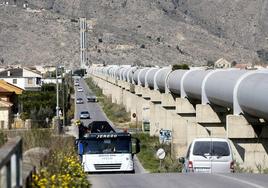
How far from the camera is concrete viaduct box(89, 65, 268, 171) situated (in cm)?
2698

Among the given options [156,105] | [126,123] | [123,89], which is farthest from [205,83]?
[123,89]

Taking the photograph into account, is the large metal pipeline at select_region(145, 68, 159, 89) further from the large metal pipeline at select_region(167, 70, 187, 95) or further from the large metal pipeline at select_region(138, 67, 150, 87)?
the large metal pipeline at select_region(167, 70, 187, 95)

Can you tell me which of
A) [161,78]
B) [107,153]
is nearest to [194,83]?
[107,153]

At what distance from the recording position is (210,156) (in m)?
25.2

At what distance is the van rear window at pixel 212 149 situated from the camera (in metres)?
25.0

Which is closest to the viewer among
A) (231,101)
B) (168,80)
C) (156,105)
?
(231,101)

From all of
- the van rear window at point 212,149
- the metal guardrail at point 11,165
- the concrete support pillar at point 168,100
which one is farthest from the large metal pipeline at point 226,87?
the metal guardrail at point 11,165

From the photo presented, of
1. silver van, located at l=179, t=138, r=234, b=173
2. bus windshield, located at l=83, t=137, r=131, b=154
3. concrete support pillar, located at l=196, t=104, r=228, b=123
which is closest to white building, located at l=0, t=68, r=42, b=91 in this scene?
concrete support pillar, located at l=196, t=104, r=228, b=123

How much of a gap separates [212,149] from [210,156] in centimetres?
27

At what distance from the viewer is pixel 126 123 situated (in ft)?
255

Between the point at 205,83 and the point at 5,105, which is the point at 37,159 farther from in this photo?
the point at 5,105

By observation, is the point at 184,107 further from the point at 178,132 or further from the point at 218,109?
the point at 218,109

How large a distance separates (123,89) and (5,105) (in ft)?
59.7

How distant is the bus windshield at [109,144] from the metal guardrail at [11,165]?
69.6ft
